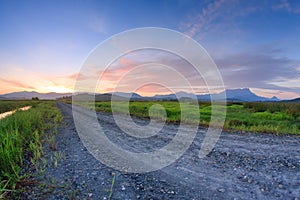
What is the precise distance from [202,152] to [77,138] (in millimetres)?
5435

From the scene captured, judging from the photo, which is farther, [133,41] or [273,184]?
[133,41]

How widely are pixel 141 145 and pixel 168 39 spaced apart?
6.69 metres

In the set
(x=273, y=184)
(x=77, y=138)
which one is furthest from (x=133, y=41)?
(x=273, y=184)

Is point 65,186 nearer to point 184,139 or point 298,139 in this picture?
point 184,139

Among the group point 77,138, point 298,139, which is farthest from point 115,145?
point 298,139

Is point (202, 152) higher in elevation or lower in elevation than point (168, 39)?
lower

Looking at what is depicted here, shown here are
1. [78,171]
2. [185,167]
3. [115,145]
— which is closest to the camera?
[78,171]

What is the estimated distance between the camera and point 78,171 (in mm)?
4832

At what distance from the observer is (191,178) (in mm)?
4527

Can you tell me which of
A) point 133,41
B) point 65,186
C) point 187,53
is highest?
point 133,41

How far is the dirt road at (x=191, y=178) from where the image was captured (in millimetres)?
3812

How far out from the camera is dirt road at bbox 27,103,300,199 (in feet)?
12.5

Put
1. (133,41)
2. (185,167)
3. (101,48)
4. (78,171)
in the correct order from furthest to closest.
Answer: (133,41)
(101,48)
(185,167)
(78,171)

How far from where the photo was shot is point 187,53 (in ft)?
33.9
